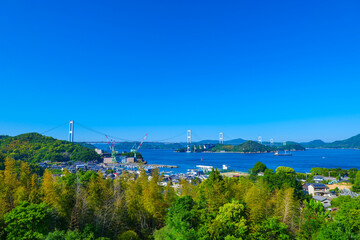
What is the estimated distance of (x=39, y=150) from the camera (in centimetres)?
3522

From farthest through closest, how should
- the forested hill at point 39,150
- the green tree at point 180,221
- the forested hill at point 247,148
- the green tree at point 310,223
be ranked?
1. the forested hill at point 247,148
2. the forested hill at point 39,150
3. the green tree at point 310,223
4. the green tree at point 180,221

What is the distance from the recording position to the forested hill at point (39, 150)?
32.4 meters

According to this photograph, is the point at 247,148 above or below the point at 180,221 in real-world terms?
below

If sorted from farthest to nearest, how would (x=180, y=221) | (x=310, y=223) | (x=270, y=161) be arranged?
(x=270, y=161) → (x=310, y=223) → (x=180, y=221)

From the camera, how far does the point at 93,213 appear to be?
6301 mm

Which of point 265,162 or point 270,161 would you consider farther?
point 270,161

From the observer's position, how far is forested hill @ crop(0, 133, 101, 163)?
32.4 meters

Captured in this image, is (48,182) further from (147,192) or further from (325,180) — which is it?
(325,180)

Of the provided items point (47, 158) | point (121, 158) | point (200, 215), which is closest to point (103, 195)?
point (200, 215)

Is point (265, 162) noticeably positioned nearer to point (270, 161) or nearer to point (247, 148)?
point (270, 161)

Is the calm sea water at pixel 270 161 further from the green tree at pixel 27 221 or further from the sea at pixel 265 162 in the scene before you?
the green tree at pixel 27 221

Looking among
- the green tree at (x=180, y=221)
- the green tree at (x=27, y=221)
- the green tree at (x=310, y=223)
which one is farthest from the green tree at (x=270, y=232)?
the green tree at (x=27, y=221)

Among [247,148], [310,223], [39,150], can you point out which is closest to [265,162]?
[247,148]

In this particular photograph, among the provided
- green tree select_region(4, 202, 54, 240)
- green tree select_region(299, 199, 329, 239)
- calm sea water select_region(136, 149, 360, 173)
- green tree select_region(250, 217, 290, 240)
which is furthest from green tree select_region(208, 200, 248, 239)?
calm sea water select_region(136, 149, 360, 173)
